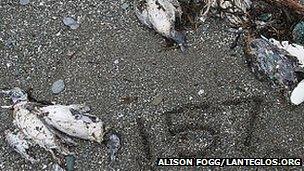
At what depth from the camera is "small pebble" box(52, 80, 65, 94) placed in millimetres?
2314

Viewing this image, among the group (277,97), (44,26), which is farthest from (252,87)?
(44,26)

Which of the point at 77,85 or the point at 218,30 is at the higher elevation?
the point at 218,30

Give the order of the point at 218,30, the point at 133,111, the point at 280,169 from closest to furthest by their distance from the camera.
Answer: the point at 280,169
the point at 133,111
the point at 218,30

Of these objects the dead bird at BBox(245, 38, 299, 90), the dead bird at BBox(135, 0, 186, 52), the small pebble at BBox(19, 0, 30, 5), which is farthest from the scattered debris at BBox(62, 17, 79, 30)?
the dead bird at BBox(245, 38, 299, 90)

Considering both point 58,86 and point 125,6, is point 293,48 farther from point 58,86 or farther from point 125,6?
point 58,86

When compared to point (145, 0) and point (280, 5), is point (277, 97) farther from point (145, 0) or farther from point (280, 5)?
point (145, 0)

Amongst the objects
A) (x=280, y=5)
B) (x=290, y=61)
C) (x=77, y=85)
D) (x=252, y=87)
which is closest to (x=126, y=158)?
(x=77, y=85)

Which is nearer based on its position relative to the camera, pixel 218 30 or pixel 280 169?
pixel 280 169

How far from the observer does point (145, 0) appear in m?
2.42

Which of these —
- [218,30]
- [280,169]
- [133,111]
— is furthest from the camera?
[218,30]

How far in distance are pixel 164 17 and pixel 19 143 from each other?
751 millimetres

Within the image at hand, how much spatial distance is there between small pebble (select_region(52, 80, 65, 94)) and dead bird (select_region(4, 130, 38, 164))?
22 centimetres

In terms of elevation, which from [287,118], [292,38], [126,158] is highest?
[292,38]

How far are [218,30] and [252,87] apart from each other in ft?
0.96
